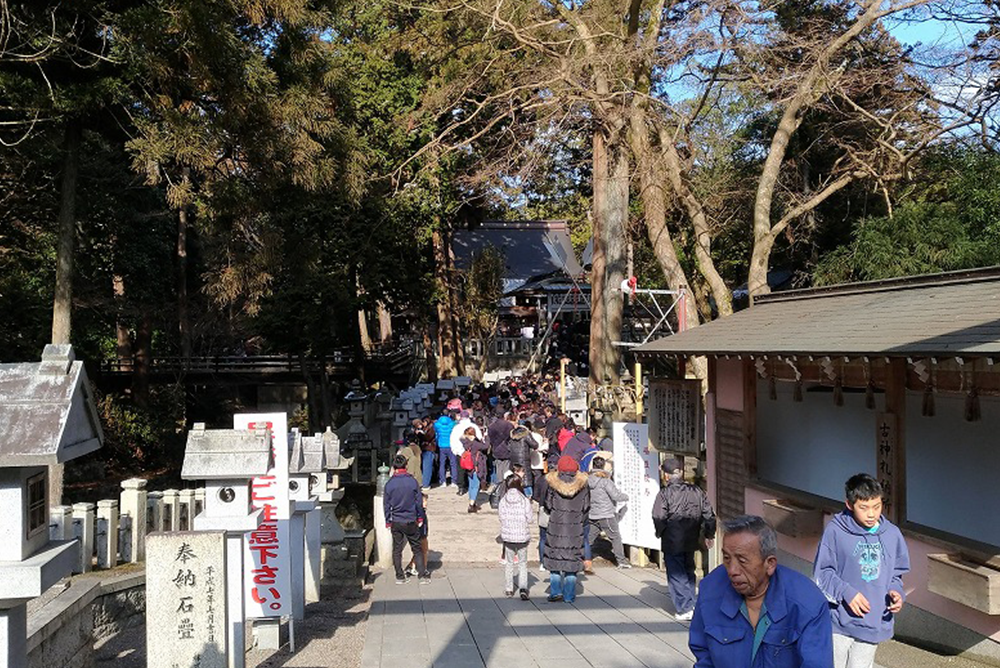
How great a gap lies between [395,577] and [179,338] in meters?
26.3

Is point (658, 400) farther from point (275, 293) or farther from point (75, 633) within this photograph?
point (275, 293)

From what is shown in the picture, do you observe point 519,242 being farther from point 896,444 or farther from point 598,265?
point 896,444

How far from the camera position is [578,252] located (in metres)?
46.3

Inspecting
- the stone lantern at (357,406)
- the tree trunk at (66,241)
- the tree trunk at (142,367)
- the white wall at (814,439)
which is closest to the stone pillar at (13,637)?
the white wall at (814,439)

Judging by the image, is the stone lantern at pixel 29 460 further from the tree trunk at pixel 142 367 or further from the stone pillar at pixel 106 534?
the tree trunk at pixel 142 367

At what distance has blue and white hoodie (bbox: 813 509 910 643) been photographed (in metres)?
4.99

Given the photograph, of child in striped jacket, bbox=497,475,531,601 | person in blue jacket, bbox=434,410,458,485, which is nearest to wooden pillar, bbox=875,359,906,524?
child in striped jacket, bbox=497,475,531,601

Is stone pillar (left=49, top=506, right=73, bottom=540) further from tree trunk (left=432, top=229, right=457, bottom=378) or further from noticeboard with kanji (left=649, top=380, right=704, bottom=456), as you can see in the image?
tree trunk (left=432, top=229, right=457, bottom=378)

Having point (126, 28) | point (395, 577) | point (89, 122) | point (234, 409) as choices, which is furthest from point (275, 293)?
point (395, 577)

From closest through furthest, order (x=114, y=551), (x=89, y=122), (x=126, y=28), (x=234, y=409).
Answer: (x=114, y=551), (x=126, y=28), (x=89, y=122), (x=234, y=409)

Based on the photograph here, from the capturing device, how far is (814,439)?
9.38 meters

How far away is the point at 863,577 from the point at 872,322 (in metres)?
3.16

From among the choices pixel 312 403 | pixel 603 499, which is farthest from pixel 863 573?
pixel 312 403

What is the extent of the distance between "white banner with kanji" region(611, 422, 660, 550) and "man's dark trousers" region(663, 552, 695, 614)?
2.36 meters
